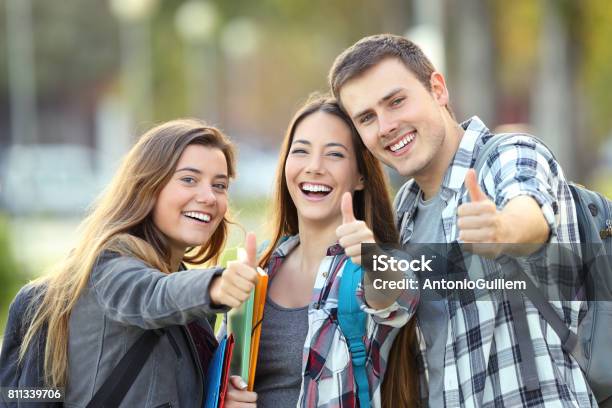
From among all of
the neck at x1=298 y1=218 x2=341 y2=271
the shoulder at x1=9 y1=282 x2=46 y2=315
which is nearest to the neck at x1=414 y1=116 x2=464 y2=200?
the neck at x1=298 y1=218 x2=341 y2=271

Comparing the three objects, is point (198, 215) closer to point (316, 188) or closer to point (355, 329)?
point (316, 188)

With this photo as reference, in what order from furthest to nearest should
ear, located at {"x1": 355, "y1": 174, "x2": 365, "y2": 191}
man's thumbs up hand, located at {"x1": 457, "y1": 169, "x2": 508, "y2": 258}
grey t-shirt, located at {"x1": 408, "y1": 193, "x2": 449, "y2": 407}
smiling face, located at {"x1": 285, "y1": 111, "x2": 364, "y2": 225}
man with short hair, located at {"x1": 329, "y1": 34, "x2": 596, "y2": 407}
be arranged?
ear, located at {"x1": 355, "y1": 174, "x2": 365, "y2": 191}
smiling face, located at {"x1": 285, "y1": 111, "x2": 364, "y2": 225}
grey t-shirt, located at {"x1": 408, "y1": 193, "x2": 449, "y2": 407}
man with short hair, located at {"x1": 329, "y1": 34, "x2": 596, "y2": 407}
man's thumbs up hand, located at {"x1": 457, "y1": 169, "x2": 508, "y2": 258}

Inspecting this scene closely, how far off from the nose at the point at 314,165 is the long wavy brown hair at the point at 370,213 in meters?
0.18

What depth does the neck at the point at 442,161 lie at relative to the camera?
356cm

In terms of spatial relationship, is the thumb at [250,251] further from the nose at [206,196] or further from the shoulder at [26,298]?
the shoulder at [26,298]

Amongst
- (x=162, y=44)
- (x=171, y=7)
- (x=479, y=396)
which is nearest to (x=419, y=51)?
(x=479, y=396)

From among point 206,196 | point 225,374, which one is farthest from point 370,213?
point 225,374

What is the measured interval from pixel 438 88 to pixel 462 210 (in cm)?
105

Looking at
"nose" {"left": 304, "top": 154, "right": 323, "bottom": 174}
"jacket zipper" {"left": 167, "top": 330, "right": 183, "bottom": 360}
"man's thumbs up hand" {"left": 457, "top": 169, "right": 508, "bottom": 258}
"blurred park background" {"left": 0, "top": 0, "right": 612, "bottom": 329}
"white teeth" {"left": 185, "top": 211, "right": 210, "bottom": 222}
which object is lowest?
"jacket zipper" {"left": 167, "top": 330, "right": 183, "bottom": 360}

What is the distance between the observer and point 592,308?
10.6 feet

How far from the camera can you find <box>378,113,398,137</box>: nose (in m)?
3.51

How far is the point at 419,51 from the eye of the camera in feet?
12.1

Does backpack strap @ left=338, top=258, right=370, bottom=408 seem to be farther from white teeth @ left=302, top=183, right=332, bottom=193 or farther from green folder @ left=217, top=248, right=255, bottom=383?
→ white teeth @ left=302, top=183, right=332, bottom=193

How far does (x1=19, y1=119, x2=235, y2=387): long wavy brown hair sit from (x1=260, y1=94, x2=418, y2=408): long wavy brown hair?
0.28 m
